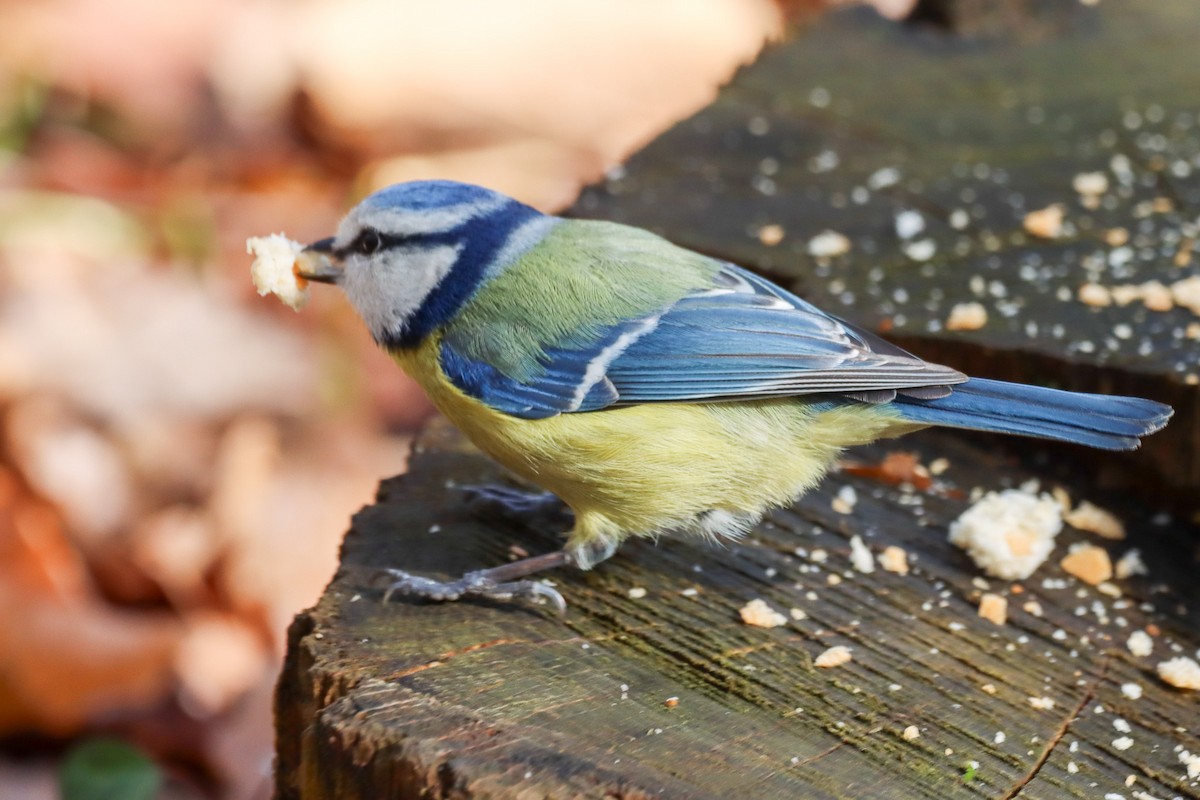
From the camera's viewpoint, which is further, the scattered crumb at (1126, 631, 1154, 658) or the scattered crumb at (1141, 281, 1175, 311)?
the scattered crumb at (1141, 281, 1175, 311)

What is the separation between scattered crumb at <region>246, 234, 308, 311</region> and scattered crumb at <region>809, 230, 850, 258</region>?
1021mm

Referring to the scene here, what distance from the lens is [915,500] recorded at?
6.81 feet

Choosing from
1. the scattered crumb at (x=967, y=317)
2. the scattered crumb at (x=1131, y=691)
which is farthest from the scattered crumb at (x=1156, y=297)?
the scattered crumb at (x=1131, y=691)

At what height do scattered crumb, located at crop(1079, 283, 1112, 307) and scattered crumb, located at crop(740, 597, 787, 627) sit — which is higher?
scattered crumb, located at crop(1079, 283, 1112, 307)

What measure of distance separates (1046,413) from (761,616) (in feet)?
1.69

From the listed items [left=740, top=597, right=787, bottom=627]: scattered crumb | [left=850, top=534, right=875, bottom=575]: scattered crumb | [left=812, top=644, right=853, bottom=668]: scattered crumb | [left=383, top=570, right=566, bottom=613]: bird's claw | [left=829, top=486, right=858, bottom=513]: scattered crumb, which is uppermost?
[left=383, top=570, right=566, bottom=613]: bird's claw

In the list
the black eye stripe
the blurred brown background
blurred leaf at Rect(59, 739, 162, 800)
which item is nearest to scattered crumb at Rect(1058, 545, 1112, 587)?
the black eye stripe

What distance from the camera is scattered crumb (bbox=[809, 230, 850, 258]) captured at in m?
2.41

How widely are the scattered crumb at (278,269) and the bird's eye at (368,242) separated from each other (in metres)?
0.12

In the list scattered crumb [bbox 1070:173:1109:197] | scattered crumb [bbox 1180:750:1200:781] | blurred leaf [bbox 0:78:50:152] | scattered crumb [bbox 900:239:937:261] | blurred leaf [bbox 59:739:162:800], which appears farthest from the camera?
blurred leaf [bbox 0:78:50:152]

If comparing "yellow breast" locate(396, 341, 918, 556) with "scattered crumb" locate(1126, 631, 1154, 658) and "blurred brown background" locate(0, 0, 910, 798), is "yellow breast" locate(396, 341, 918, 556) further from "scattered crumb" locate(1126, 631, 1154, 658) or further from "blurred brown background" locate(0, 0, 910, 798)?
"blurred brown background" locate(0, 0, 910, 798)

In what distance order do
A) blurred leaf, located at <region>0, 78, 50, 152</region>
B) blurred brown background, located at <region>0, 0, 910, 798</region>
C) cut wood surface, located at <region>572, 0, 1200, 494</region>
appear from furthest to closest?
1. blurred leaf, located at <region>0, 78, 50, 152</region>
2. blurred brown background, located at <region>0, 0, 910, 798</region>
3. cut wood surface, located at <region>572, 0, 1200, 494</region>

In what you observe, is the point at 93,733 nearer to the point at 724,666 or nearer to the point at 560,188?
the point at 724,666

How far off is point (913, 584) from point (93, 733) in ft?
6.06
